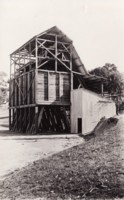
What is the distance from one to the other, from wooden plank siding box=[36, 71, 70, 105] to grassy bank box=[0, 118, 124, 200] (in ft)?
51.4

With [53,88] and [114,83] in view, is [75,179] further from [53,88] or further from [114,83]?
[114,83]

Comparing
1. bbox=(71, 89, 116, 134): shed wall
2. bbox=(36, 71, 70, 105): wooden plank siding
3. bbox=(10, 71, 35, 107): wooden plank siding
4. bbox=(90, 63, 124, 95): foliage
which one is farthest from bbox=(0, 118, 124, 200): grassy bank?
bbox=(90, 63, 124, 95): foliage

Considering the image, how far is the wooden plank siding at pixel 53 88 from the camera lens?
25766 millimetres

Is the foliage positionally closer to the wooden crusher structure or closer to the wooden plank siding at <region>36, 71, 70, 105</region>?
the wooden crusher structure

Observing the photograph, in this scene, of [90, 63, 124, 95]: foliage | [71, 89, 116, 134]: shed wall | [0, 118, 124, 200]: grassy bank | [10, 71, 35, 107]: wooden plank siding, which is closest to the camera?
[0, 118, 124, 200]: grassy bank

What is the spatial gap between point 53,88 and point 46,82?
917mm

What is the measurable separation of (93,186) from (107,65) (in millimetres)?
38490

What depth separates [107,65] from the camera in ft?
145

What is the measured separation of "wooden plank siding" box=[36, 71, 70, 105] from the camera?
2577 cm

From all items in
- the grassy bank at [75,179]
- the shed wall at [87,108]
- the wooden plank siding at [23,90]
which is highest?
the wooden plank siding at [23,90]

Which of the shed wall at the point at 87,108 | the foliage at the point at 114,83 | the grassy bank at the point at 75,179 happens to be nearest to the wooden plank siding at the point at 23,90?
the shed wall at the point at 87,108

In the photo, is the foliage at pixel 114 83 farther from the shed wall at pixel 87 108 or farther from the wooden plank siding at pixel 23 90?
the wooden plank siding at pixel 23 90

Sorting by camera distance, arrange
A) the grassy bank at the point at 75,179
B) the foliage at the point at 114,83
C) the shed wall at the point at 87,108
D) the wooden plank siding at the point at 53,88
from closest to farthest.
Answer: the grassy bank at the point at 75,179, the shed wall at the point at 87,108, the wooden plank siding at the point at 53,88, the foliage at the point at 114,83

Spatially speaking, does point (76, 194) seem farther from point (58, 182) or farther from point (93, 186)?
point (58, 182)
